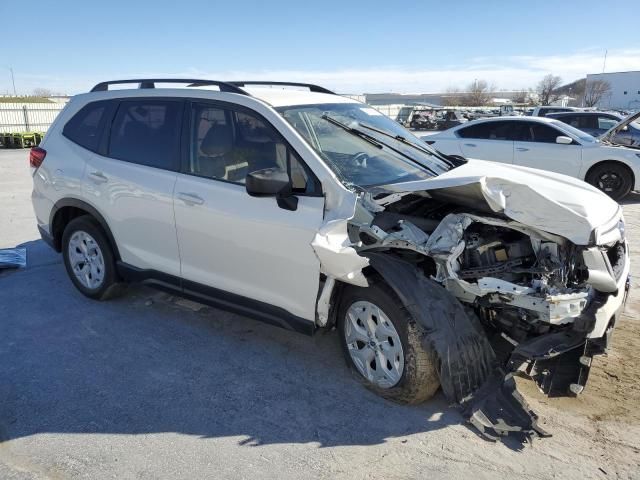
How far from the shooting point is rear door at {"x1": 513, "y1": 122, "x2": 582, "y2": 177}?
9.77 metres

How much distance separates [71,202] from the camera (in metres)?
4.87

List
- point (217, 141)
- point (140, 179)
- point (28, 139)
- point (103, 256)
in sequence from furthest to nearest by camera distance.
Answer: point (28, 139) → point (103, 256) → point (140, 179) → point (217, 141)

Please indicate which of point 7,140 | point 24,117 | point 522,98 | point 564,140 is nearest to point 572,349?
point 564,140

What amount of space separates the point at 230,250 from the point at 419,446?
5.97 feet

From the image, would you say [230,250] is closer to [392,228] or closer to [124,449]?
[392,228]

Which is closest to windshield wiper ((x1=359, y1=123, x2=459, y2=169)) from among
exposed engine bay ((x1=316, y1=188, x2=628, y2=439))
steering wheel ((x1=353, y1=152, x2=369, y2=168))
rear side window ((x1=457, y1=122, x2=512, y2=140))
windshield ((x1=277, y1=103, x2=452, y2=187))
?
windshield ((x1=277, y1=103, x2=452, y2=187))

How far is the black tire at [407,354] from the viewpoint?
315 centimetres

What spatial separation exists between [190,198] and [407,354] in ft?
6.40

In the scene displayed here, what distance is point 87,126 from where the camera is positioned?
4871 millimetres

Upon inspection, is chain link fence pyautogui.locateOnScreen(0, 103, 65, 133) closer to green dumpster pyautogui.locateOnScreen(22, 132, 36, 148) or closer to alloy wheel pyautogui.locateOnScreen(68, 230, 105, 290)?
green dumpster pyautogui.locateOnScreen(22, 132, 36, 148)

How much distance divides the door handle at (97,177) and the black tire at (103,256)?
42cm

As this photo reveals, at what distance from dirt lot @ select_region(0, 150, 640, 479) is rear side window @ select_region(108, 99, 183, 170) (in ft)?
4.65

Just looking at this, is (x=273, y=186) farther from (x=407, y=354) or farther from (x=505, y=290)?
(x=505, y=290)

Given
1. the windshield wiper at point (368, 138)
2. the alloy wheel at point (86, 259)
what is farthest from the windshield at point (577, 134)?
the alloy wheel at point (86, 259)
